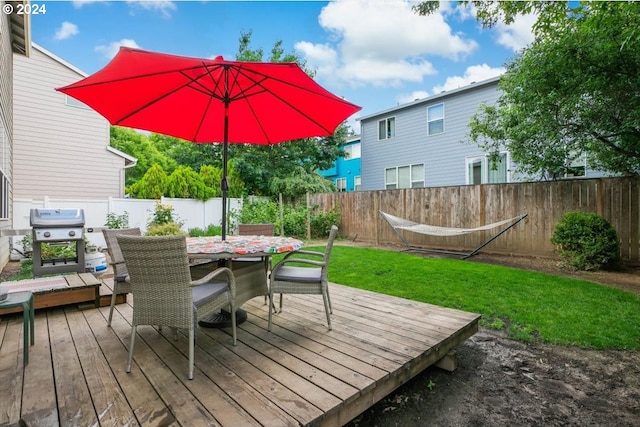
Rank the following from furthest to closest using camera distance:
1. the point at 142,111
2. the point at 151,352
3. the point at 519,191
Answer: the point at 519,191 → the point at 142,111 → the point at 151,352

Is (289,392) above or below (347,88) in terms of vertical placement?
below

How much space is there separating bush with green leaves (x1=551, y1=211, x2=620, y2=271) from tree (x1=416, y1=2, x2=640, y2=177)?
119cm

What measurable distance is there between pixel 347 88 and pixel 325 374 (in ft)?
51.5

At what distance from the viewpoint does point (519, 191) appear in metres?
6.66

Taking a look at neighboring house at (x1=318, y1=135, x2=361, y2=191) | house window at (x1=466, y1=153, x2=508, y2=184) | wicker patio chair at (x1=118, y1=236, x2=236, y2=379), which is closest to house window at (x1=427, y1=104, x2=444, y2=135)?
house window at (x1=466, y1=153, x2=508, y2=184)

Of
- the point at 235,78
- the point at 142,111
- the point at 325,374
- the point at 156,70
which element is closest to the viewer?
the point at 325,374

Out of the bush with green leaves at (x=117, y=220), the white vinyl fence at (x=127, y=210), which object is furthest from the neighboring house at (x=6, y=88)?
the bush with green leaves at (x=117, y=220)

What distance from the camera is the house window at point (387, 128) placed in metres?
12.3

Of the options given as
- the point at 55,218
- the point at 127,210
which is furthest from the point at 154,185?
the point at 55,218

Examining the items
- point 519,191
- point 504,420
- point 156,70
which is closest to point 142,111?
Answer: point 156,70

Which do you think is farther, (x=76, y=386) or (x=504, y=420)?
(x=504, y=420)

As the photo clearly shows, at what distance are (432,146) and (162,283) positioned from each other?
10764 millimetres

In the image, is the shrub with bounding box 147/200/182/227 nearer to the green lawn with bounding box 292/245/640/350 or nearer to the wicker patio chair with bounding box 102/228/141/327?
the green lawn with bounding box 292/245/640/350

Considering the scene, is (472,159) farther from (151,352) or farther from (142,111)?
(151,352)
